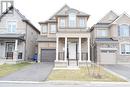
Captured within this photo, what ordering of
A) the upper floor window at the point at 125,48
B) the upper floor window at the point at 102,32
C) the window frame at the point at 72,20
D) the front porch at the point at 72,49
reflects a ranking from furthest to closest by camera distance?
the upper floor window at the point at 102,32, the upper floor window at the point at 125,48, the window frame at the point at 72,20, the front porch at the point at 72,49

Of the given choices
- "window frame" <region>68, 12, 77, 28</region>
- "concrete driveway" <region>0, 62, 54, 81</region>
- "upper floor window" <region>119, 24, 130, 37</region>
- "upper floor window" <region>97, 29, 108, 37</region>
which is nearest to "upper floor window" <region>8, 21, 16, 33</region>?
"window frame" <region>68, 12, 77, 28</region>

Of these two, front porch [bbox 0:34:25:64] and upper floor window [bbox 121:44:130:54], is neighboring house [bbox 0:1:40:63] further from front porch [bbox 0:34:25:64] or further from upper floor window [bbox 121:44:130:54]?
upper floor window [bbox 121:44:130:54]

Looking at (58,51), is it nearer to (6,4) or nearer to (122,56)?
(122,56)

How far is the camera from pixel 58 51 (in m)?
26.9

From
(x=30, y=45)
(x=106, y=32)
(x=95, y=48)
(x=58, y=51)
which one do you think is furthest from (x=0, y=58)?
(x=106, y=32)

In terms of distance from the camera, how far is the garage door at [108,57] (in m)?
29.0

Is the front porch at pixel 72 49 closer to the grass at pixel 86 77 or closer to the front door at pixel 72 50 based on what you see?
the front door at pixel 72 50

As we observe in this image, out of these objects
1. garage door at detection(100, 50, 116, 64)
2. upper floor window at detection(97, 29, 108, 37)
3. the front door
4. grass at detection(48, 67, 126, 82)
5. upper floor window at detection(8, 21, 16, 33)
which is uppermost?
upper floor window at detection(8, 21, 16, 33)

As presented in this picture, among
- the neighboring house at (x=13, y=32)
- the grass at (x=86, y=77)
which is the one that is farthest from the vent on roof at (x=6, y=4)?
the grass at (x=86, y=77)

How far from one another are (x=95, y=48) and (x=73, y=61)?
21.6ft

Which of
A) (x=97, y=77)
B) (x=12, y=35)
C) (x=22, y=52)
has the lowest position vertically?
(x=97, y=77)

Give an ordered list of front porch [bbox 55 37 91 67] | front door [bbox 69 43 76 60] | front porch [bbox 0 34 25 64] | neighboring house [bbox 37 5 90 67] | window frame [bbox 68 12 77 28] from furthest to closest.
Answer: front porch [bbox 0 34 25 64] → window frame [bbox 68 12 77 28] → front door [bbox 69 43 76 60] → front porch [bbox 55 37 91 67] → neighboring house [bbox 37 5 90 67]

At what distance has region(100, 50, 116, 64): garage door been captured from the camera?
2898 cm

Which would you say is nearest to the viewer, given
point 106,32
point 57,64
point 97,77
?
point 97,77
